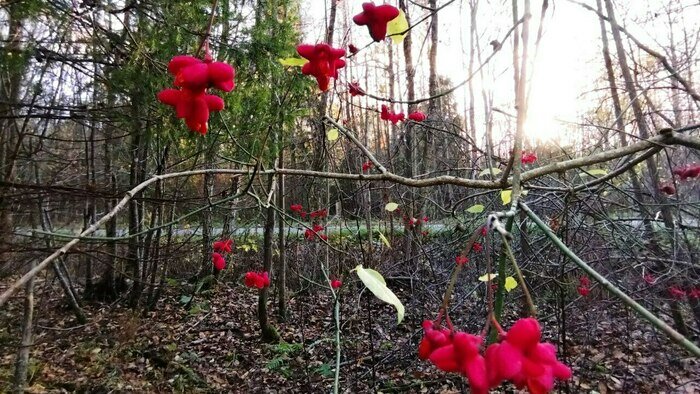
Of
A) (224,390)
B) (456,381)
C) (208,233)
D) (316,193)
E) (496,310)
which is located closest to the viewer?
(496,310)

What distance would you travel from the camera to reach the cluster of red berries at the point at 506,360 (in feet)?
1.88

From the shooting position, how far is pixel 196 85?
0.89m

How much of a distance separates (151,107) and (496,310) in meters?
4.25

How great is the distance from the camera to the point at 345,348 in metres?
5.02

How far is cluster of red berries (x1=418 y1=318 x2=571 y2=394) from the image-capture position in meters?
0.57

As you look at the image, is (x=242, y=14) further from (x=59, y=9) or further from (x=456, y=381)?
(x=456, y=381)

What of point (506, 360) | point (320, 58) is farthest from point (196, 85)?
point (506, 360)

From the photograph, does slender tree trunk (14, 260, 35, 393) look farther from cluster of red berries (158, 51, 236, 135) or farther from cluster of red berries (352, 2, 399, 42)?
cluster of red berries (352, 2, 399, 42)

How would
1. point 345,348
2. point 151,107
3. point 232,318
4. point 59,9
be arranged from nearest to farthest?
point 59,9, point 151,107, point 345,348, point 232,318

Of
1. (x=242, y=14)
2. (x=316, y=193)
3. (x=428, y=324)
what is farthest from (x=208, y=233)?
(x=428, y=324)

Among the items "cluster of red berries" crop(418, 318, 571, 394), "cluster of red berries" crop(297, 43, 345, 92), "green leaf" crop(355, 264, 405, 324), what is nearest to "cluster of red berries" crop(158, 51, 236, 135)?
"cluster of red berries" crop(297, 43, 345, 92)

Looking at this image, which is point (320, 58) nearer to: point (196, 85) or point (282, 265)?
point (196, 85)

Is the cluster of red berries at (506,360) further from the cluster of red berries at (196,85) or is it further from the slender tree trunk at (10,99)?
the slender tree trunk at (10,99)

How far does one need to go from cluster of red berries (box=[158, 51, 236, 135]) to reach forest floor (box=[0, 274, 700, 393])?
3.20 m
